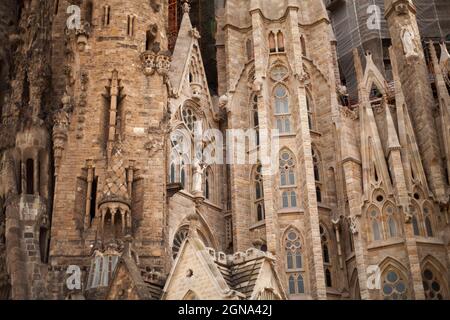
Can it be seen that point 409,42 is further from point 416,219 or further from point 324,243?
point 324,243

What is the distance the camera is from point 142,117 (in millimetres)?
27016

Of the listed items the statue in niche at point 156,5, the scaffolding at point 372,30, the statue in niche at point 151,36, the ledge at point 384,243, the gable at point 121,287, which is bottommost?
the gable at point 121,287

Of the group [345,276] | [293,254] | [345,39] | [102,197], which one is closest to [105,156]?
[102,197]

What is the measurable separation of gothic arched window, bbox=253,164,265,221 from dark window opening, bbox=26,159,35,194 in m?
9.28

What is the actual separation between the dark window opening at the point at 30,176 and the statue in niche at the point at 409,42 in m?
16.6

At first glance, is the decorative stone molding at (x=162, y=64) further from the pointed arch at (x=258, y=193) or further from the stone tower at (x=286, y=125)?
the pointed arch at (x=258, y=193)

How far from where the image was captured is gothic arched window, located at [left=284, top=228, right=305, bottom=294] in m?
28.5

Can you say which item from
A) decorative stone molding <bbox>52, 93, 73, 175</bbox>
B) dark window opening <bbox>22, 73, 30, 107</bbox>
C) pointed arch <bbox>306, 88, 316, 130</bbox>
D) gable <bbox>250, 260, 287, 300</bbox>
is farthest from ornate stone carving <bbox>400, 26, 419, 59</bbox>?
dark window opening <bbox>22, 73, 30, 107</bbox>

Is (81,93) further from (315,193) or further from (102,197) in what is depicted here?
(315,193)

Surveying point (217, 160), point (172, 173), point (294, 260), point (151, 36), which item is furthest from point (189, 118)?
point (294, 260)

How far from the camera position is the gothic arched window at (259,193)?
30.6 metres

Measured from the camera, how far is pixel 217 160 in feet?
106

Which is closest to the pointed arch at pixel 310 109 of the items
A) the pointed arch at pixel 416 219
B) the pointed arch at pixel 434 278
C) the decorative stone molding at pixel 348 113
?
the decorative stone molding at pixel 348 113
